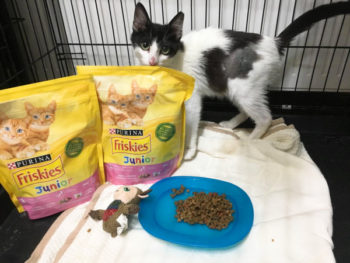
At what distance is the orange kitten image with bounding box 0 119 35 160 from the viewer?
0.93 m

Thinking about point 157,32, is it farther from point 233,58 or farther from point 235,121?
point 235,121

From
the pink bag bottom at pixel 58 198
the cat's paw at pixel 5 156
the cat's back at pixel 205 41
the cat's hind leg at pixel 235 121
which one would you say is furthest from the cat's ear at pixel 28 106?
the cat's hind leg at pixel 235 121

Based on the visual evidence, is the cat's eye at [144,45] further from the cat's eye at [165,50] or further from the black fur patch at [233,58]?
the black fur patch at [233,58]

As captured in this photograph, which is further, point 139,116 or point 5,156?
point 139,116

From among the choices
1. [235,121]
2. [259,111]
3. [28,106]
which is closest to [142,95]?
[28,106]

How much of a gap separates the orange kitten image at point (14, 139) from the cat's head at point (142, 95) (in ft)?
1.32

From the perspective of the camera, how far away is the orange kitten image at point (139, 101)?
1068 mm

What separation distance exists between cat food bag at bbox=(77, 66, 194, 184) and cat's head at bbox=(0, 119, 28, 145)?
0.29 metres

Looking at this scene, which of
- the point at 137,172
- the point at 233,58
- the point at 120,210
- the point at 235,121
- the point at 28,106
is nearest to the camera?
the point at 28,106

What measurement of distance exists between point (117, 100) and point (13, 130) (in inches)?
15.0

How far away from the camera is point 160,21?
1.69 m

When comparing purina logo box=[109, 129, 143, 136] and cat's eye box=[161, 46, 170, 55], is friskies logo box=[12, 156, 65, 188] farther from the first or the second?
cat's eye box=[161, 46, 170, 55]

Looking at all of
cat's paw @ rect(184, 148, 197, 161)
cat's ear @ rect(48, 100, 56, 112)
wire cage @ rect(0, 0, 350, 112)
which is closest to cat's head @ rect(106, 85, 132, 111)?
cat's ear @ rect(48, 100, 56, 112)

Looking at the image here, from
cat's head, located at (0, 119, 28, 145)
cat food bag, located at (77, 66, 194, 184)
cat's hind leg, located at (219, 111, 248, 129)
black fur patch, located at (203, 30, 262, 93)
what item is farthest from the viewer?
cat's hind leg, located at (219, 111, 248, 129)
